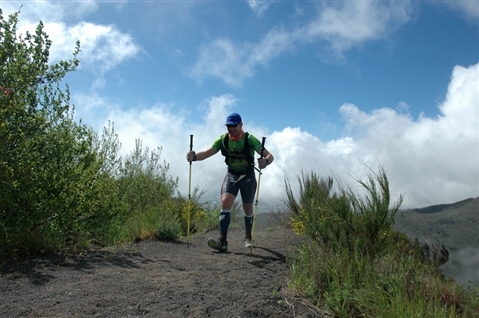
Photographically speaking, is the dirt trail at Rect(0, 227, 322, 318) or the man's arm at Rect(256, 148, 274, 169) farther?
the man's arm at Rect(256, 148, 274, 169)

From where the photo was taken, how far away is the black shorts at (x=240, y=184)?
613cm

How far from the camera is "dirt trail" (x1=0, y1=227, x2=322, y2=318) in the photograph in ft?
10.5

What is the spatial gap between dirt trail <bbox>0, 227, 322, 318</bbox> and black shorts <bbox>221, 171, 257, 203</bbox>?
120 centimetres

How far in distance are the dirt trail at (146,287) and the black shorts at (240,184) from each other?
120 cm

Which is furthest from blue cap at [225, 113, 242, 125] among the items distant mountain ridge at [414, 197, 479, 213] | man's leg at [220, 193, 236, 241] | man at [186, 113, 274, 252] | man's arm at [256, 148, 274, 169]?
distant mountain ridge at [414, 197, 479, 213]

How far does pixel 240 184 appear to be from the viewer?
6.16 metres

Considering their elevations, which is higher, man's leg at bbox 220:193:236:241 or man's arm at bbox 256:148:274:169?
man's arm at bbox 256:148:274:169

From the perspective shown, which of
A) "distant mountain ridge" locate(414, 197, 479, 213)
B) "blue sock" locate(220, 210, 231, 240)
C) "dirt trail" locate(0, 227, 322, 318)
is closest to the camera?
"dirt trail" locate(0, 227, 322, 318)

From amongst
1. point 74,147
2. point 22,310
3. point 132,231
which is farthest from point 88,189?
point 22,310

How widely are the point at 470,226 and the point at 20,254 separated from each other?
916 inches

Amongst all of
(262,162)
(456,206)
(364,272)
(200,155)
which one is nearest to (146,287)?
(364,272)

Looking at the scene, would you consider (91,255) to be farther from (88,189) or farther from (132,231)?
(132,231)

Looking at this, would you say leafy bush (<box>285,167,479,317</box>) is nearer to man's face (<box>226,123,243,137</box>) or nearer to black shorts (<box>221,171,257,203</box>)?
black shorts (<box>221,171,257,203</box>)

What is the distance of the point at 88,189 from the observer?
5.79 metres
